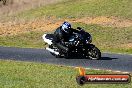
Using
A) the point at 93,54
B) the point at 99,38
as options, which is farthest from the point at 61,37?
the point at 99,38

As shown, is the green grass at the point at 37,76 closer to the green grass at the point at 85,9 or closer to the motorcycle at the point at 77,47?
the motorcycle at the point at 77,47

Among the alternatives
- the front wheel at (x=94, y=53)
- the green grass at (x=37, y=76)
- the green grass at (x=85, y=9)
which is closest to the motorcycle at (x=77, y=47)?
the front wheel at (x=94, y=53)

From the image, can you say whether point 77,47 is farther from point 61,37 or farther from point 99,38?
point 99,38

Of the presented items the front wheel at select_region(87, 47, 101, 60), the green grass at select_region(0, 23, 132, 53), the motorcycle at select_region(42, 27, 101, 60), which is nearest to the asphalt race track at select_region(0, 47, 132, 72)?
the front wheel at select_region(87, 47, 101, 60)

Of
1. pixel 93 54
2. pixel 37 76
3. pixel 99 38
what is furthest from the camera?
pixel 99 38

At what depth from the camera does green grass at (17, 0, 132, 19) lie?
145ft

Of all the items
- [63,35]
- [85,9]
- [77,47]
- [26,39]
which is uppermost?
[63,35]

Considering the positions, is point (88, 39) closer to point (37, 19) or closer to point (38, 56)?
point (38, 56)

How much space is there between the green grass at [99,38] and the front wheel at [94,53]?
26.7ft

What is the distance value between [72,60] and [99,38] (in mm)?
12409

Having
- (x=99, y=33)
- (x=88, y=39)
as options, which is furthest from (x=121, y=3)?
(x=88, y=39)

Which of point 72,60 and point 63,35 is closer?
point 72,60

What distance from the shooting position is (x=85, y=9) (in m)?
46.3

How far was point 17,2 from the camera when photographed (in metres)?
59.0
